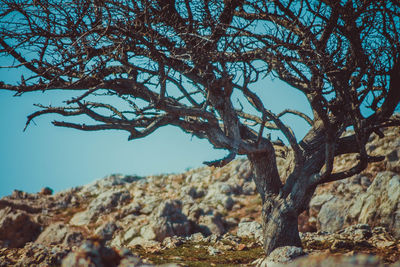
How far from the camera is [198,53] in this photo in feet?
21.0

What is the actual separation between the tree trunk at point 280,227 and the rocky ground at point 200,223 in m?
0.62

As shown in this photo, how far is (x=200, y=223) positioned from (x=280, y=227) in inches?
427

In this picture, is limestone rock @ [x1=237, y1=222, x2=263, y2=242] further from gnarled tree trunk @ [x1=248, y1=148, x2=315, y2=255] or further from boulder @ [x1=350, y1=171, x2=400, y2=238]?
gnarled tree trunk @ [x1=248, y1=148, x2=315, y2=255]

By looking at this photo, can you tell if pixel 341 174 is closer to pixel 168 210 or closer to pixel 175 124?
pixel 175 124

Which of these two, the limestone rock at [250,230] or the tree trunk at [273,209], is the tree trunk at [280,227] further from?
the limestone rock at [250,230]

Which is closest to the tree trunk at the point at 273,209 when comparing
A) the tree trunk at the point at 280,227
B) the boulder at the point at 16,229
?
the tree trunk at the point at 280,227

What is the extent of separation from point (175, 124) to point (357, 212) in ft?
35.3

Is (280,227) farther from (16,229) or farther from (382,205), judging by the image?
(16,229)

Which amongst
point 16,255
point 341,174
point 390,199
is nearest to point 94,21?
point 16,255

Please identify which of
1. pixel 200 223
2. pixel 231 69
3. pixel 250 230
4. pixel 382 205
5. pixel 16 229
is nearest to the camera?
pixel 231 69

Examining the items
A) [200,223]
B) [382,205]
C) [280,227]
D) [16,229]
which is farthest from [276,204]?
[16,229]

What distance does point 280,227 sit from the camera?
292 inches

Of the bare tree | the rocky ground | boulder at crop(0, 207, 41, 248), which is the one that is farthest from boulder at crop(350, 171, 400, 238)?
boulder at crop(0, 207, 41, 248)

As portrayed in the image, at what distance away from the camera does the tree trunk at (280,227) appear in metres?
7.36
